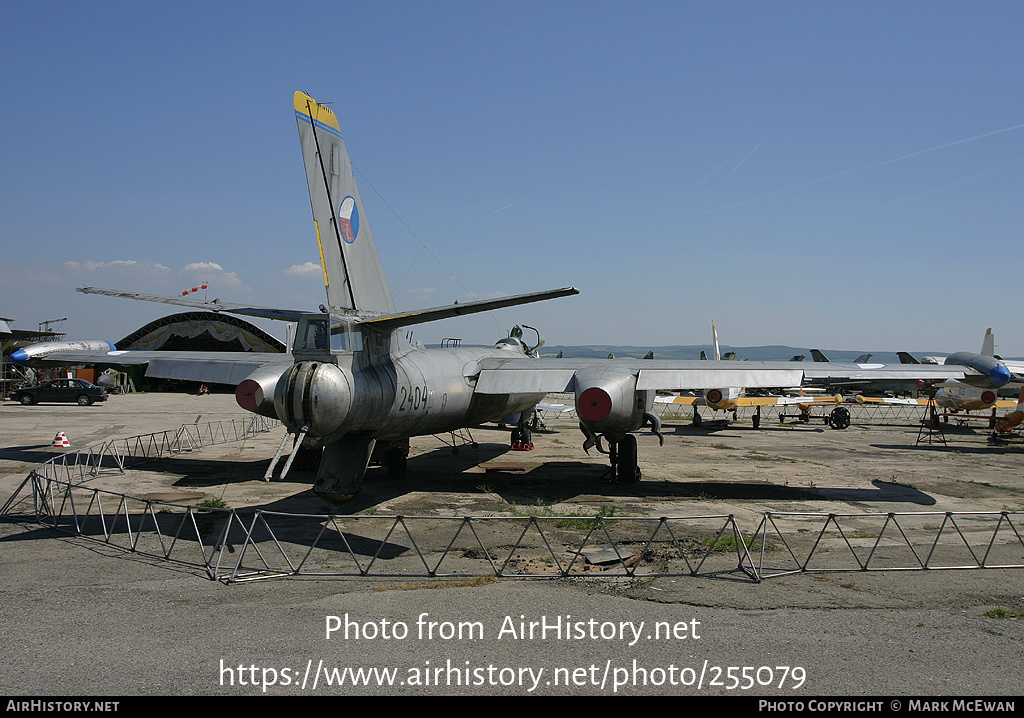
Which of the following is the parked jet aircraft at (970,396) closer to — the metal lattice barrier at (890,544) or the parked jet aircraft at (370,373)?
the parked jet aircraft at (370,373)

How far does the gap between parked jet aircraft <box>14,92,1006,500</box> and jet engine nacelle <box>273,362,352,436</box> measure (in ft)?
0.05

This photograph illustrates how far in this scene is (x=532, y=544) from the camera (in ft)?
36.9

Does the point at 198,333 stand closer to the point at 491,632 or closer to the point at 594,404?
the point at 594,404

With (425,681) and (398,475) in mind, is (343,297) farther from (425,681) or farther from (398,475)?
(425,681)

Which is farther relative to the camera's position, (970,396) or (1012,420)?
(970,396)

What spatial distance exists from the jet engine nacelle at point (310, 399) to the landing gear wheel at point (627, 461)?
955 cm

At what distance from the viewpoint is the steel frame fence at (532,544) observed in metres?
9.42

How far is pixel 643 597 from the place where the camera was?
838 centimetres

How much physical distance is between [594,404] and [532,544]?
368 cm

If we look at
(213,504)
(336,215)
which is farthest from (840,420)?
(213,504)

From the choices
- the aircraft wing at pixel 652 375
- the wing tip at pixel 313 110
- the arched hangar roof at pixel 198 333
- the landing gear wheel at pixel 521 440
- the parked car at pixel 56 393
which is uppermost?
the wing tip at pixel 313 110

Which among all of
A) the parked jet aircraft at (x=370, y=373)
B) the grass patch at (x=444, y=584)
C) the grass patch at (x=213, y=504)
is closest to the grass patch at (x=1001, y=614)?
the grass patch at (x=444, y=584)

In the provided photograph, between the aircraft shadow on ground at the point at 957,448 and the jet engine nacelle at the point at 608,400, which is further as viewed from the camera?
the aircraft shadow on ground at the point at 957,448

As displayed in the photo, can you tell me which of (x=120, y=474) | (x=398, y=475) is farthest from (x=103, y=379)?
(x=398, y=475)
